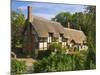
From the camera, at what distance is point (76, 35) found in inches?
119

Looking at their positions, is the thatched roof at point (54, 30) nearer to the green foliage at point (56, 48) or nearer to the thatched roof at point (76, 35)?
the thatched roof at point (76, 35)

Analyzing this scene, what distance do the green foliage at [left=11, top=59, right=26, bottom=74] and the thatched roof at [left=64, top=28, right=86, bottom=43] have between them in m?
0.70

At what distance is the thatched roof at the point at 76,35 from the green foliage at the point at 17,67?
0.70m

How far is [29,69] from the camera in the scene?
278cm

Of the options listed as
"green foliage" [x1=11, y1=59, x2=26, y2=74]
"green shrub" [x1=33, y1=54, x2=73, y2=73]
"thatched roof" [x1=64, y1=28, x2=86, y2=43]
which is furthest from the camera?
"thatched roof" [x1=64, y1=28, x2=86, y2=43]

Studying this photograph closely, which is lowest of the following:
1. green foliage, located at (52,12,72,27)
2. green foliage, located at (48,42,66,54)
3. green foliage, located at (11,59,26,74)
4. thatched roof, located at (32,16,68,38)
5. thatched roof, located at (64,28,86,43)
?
green foliage, located at (11,59,26,74)

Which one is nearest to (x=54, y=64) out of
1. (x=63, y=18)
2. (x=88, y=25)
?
(x=63, y=18)

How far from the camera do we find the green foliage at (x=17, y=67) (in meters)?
2.70

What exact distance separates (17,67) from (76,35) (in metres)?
0.86

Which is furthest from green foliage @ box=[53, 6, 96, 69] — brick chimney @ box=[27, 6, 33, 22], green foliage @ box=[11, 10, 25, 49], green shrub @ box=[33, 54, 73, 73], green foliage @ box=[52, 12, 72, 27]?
green foliage @ box=[11, 10, 25, 49]

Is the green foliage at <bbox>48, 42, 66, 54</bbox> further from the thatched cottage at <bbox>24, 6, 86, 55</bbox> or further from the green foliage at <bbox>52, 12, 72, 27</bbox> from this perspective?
the green foliage at <bbox>52, 12, 72, 27</bbox>

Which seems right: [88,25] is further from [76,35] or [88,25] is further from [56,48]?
A: [56,48]

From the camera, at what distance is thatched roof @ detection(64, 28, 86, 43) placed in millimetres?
2994
